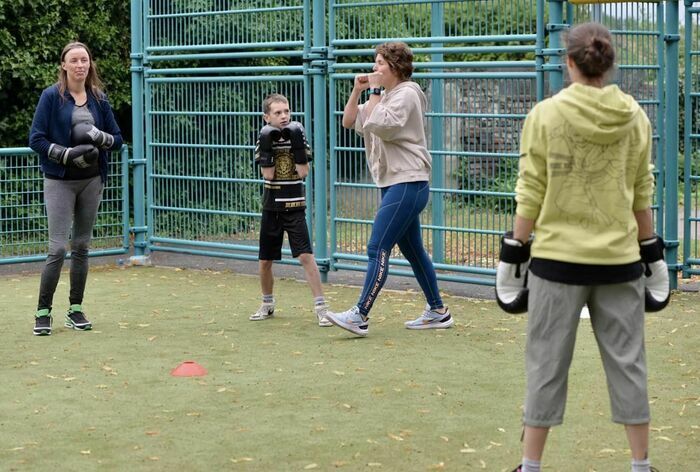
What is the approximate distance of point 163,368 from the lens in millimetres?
7727

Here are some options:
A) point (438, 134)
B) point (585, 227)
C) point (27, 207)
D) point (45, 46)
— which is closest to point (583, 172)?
point (585, 227)

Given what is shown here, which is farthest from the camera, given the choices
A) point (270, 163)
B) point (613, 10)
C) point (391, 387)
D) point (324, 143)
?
point (324, 143)

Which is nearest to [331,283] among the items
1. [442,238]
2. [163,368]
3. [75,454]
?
[442,238]

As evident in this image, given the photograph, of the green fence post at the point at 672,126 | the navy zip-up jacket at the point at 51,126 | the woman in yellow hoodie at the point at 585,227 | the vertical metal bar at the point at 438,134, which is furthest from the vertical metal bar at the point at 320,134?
the woman in yellow hoodie at the point at 585,227

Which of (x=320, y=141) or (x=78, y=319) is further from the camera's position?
(x=320, y=141)

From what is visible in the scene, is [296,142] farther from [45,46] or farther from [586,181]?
[45,46]

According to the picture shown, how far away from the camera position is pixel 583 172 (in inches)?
183

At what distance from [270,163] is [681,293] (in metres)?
3.50

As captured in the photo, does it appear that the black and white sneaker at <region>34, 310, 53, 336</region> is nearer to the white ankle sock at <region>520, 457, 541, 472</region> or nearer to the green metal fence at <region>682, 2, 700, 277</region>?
the white ankle sock at <region>520, 457, 541, 472</region>

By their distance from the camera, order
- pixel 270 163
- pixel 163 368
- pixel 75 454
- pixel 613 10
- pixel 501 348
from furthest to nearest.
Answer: pixel 613 10
pixel 270 163
pixel 501 348
pixel 163 368
pixel 75 454

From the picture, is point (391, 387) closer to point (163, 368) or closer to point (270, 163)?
point (163, 368)

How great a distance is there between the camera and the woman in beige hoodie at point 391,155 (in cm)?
836

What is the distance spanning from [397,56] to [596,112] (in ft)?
12.6

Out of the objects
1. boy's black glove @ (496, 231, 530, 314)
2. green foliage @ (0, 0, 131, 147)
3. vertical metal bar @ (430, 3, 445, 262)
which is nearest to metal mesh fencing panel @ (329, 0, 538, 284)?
vertical metal bar @ (430, 3, 445, 262)
